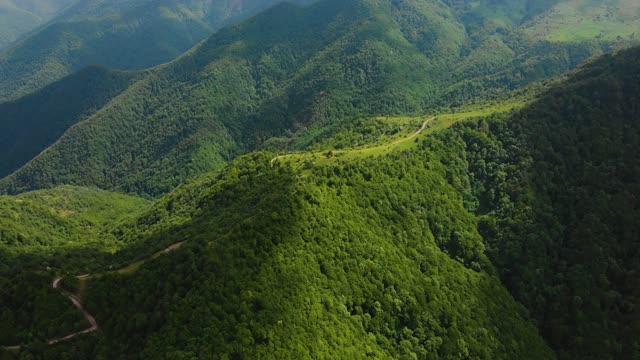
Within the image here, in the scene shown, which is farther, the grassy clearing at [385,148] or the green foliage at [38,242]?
the grassy clearing at [385,148]

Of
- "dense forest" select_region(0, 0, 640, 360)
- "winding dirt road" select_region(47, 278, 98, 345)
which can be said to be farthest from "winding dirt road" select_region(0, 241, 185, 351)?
"dense forest" select_region(0, 0, 640, 360)

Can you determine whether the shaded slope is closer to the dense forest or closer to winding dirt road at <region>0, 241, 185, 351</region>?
the dense forest

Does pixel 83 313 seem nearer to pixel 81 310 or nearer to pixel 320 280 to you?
pixel 81 310

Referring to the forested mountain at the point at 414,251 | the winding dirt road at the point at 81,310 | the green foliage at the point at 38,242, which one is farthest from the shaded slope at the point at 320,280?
the green foliage at the point at 38,242

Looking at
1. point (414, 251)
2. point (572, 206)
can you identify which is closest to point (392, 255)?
point (414, 251)

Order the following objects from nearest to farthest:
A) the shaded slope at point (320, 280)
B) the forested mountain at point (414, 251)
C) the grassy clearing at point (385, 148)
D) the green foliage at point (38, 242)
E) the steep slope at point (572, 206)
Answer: the shaded slope at point (320, 280) → the forested mountain at point (414, 251) → the steep slope at point (572, 206) → the green foliage at point (38, 242) → the grassy clearing at point (385, 148)

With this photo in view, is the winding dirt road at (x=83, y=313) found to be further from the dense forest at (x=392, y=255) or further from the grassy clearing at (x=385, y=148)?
the grassy clearing at (x=385, y=148)

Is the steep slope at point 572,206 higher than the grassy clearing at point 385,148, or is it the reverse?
the grassy clearing at point 385,148

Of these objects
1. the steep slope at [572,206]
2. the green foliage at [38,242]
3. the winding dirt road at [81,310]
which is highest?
the winding dirt road at [81,310]

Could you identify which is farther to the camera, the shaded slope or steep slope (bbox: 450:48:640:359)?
steep slope (bbox: 450:48:640:359)

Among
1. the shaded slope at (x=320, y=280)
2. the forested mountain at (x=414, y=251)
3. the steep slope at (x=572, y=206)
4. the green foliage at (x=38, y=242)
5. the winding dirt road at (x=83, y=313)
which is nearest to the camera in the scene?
→ the winding dirt road at (x=83, y=313)
